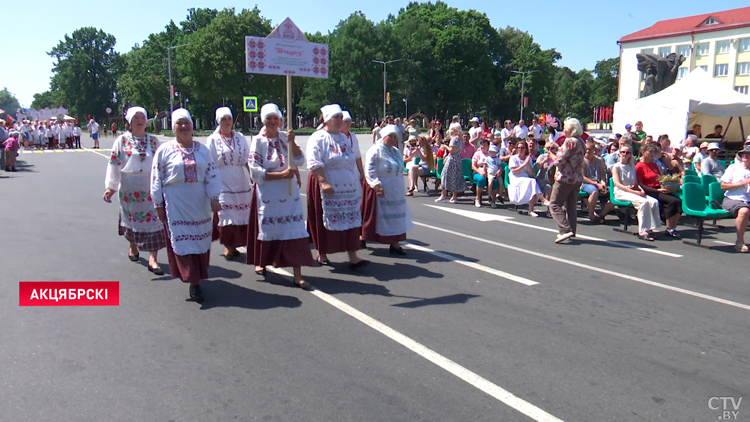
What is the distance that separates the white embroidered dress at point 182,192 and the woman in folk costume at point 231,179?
4.25ft

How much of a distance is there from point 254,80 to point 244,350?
59.0 meters

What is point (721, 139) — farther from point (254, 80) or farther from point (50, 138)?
point (254, 80)

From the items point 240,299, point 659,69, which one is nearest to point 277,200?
point 240,299

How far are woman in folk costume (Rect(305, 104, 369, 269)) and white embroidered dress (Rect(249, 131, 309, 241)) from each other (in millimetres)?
408

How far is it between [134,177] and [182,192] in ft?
4.75

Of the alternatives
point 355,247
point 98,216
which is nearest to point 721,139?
point 355,247

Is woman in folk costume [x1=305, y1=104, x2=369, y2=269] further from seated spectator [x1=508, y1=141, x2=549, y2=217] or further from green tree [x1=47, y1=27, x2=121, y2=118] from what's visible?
green tree [x1=47, y1=27, x2=121, y2=118]

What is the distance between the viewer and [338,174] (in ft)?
21.5

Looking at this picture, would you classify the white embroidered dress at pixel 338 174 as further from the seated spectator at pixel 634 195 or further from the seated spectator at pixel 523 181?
the seated spectator at pixel 523 181

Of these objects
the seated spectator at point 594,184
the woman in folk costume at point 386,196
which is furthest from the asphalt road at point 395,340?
the seated spectator at point 594,184

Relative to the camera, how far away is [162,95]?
72500 mm

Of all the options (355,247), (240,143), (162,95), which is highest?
(162,95)

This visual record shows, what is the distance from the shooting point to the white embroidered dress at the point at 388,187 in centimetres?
731

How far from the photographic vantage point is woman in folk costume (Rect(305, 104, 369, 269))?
20.9 feet
